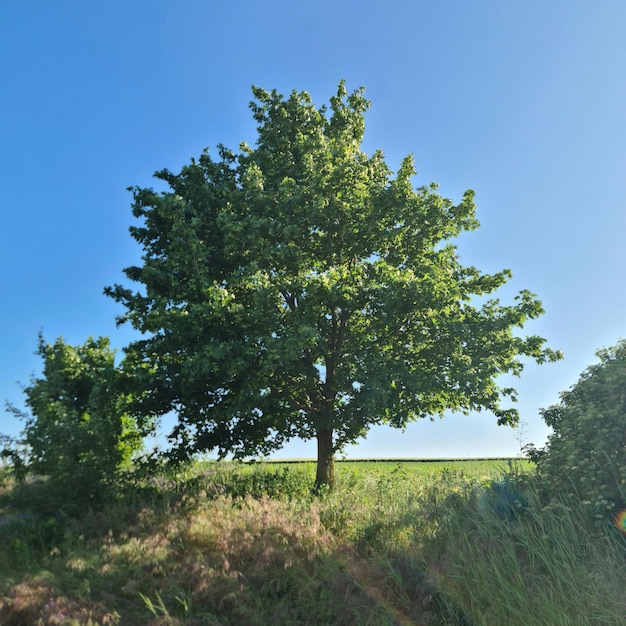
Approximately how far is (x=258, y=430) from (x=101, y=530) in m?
6.68

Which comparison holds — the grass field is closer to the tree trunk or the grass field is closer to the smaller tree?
the smaller tree

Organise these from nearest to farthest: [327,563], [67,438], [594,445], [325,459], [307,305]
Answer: [327,563] < [594,445] < [67,438] < [307,305] < [325,459]

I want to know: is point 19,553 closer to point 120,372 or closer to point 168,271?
point 120,372

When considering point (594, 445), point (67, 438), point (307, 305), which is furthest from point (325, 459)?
point (594, 445)

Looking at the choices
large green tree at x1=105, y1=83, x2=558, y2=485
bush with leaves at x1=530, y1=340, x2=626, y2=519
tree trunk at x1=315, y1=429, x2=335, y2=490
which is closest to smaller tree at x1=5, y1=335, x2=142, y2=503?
large green tree at x1=105, y1=83, x2=558, y2=485

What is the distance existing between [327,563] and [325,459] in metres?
8.29

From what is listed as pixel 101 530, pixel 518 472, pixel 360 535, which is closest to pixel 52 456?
pixel 101 530

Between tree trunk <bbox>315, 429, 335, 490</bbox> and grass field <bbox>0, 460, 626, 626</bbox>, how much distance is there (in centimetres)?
495

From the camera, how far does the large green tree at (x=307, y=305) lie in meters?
14.4

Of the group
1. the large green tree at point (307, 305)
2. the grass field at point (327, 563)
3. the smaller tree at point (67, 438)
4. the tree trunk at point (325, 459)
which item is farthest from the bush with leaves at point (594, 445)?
the smaller tree at point (67, 438)

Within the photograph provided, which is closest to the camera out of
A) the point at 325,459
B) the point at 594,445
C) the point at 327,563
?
the point at 327,563

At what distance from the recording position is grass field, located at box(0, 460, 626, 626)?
7.19m

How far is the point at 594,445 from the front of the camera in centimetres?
927

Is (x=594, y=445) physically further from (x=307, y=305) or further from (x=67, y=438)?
(x=67, y=438)
